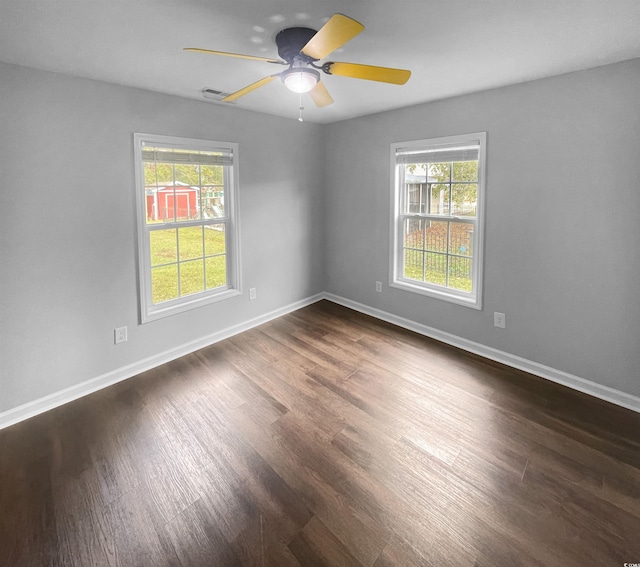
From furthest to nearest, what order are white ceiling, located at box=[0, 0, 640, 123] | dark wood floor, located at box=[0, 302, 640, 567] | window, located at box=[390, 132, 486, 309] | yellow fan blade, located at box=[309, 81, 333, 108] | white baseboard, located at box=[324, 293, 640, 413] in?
window, located at box=[390, 132, 486, 309] → white baseboard, located at box=[324, 293, 640, 413] → yellow fan blade, located at box=[309, 81, 333, 108] → white ceiling, located at box=[0, 0, 640, 123] → dark wood floor, located at box=[0, 302, 640, 567]

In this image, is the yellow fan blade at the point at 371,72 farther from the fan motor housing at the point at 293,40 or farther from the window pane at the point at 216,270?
the window pane at the point at 216,270

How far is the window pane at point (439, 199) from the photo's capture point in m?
3.43

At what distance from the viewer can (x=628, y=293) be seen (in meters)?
2.40

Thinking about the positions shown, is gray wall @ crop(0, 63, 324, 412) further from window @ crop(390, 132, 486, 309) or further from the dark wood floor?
window @ crop(390, 132, 486, 309)

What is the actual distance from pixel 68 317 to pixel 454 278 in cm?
344

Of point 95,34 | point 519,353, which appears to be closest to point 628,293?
point 519,353

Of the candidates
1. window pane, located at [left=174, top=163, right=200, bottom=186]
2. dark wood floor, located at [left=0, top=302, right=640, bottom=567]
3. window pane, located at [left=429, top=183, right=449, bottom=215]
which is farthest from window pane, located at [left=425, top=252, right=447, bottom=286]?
window pane, located at [left=174, top=163, right=200, bottom=186]

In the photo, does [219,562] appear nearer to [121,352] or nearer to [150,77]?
[121,352]

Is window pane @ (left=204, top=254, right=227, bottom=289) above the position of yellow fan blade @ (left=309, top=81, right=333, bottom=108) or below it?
below

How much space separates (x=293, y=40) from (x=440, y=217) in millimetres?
2254

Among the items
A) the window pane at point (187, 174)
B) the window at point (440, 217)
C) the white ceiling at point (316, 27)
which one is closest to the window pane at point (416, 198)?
the window at point (440, 217)

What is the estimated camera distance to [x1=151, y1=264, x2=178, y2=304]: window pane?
125 inches

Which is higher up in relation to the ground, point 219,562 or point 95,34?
point 95,34

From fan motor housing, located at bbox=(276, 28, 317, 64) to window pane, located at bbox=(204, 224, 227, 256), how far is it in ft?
6.54
